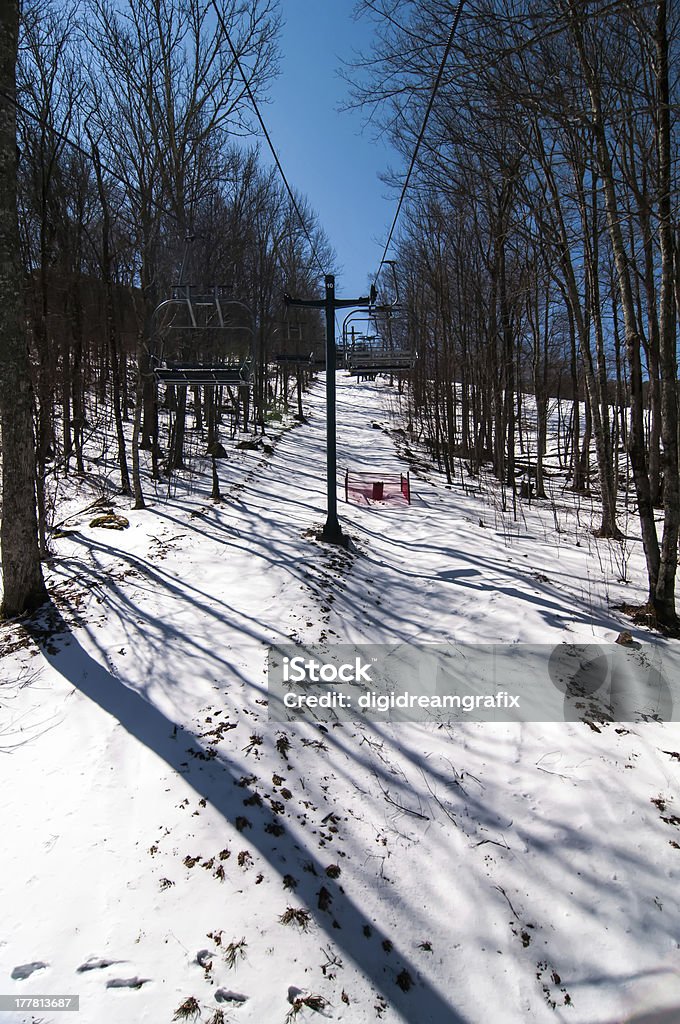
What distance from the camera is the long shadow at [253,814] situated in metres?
2.22

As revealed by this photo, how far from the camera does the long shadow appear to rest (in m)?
2.22

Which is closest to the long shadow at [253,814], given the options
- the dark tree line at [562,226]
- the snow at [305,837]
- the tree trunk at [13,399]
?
the snow at [305,837]

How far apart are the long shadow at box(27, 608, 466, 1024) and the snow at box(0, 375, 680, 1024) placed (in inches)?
0.4

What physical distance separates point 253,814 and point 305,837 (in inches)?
13.1

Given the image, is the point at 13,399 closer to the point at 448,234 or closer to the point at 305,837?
the point at 305,837

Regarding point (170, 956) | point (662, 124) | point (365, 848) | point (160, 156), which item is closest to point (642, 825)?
point (365, 848)

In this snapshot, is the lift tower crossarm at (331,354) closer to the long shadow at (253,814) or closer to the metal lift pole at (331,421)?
the metal lift pole at (331,421)

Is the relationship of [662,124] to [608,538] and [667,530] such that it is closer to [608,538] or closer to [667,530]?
[667,530]

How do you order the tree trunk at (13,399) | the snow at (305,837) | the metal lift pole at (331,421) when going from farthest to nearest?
the metal lift pole at (331,421) → the tree trunk at (13,399) → the snow at (305,837)

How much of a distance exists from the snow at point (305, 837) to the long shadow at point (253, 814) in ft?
0.04

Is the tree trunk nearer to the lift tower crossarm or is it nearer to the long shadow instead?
the long shadow

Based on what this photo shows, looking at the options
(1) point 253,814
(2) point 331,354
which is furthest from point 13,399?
(1) point 253,814

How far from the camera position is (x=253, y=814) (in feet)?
9.73

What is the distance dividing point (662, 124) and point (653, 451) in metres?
9.33
